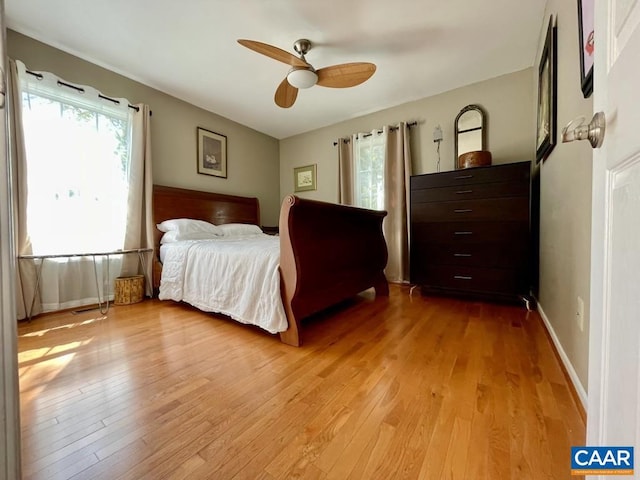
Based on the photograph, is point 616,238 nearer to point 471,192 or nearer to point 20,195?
point 471,192

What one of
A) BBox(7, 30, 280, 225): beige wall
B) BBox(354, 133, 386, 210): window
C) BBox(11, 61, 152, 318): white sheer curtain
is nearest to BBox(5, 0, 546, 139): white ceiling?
BBox(7, 30, 280, 225): beige wall

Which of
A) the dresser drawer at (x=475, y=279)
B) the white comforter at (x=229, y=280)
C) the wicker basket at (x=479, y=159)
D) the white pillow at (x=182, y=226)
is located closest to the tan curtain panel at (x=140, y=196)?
the white pillow at (x=182, y=226)

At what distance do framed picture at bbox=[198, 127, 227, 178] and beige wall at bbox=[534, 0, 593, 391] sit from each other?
3.63 metres

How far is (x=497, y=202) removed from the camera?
2.33m

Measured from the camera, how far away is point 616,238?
43cm

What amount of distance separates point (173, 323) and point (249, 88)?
2692 mm

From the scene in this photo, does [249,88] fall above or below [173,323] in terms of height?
above

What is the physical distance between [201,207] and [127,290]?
1293 mm

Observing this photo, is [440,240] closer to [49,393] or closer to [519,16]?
[519,16]

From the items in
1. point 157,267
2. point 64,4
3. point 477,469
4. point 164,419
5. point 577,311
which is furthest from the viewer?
point 157,267

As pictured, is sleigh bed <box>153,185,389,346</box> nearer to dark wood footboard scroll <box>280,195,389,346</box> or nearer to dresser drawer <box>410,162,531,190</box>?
dark wood footboard scroll <box>280,195,389,346</box>

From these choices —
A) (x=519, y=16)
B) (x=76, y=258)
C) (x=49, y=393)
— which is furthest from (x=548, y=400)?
(x=76, y=258)

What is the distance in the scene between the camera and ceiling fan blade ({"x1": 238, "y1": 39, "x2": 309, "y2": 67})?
1.78m

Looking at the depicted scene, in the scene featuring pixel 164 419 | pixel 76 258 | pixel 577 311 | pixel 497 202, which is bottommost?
pixel 164 419
